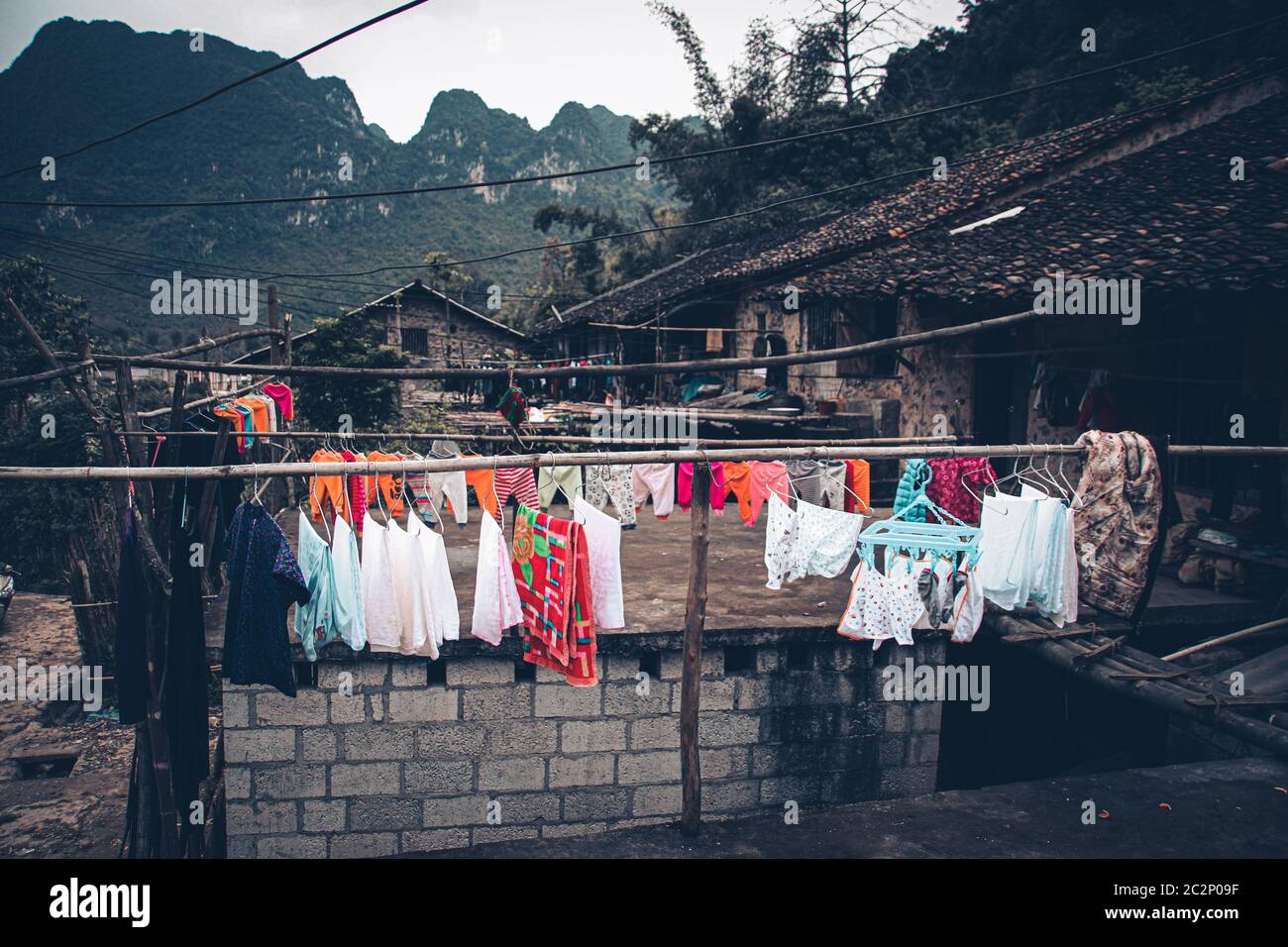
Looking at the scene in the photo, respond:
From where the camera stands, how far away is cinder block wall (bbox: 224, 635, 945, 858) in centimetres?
641

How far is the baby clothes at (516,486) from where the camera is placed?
19.2ft

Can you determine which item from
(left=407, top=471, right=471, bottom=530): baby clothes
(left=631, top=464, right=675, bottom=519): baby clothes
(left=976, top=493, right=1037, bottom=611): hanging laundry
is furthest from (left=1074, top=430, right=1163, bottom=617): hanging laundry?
(left=407, top=471, right=471, bottom=530): baby clothes

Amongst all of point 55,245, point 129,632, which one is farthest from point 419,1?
point 55,245

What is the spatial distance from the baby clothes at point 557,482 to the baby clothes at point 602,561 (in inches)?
14.9

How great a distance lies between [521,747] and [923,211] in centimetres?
1219

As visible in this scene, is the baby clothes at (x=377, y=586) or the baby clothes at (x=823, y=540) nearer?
the baby clothes at (x=377, y=586)

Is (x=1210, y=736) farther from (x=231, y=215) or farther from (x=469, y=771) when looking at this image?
(x=231, y=215)

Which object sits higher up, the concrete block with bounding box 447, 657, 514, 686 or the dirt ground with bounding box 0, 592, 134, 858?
the concrete block with bounding box 447, 657, 514, 686

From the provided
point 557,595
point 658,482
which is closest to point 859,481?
point 658,482

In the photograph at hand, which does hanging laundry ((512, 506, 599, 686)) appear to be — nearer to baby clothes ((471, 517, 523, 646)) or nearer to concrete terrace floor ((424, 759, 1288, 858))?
baby clothes ((471, 517, 523, 646))

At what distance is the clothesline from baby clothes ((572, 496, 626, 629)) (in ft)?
1.42

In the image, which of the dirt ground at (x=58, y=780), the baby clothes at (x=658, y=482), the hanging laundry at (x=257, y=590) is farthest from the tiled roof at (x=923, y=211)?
the dirt ground at (x=58, y=780)

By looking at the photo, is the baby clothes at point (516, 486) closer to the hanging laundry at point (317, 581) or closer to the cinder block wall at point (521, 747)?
the hanging laundry at point (317, 581)
